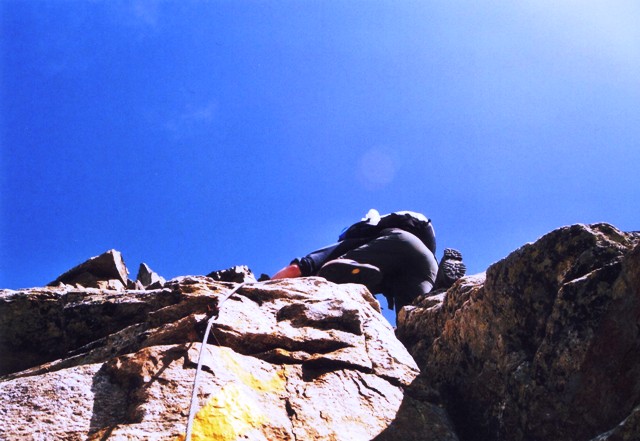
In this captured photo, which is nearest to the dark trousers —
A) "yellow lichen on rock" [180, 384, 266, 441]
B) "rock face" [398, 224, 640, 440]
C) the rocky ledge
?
the rocky ledge

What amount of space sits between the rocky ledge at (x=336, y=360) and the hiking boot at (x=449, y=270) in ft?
6.84

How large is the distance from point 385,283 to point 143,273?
9.00m

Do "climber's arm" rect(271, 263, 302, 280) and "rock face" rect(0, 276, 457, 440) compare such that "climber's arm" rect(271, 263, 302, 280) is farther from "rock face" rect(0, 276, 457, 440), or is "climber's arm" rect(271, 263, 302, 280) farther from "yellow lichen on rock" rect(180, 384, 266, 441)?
"yellow lichen on rock" rect(180, 384, 266, 441)

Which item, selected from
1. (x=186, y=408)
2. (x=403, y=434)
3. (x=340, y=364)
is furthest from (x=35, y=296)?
(x=403, y=434)

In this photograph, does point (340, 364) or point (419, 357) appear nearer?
point (340, 364)

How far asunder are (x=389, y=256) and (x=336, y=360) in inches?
240

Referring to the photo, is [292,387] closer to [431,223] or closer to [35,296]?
[35,296]

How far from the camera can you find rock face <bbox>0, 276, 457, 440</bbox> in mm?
4043

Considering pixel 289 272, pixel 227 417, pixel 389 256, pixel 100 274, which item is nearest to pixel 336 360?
pixel 227 417

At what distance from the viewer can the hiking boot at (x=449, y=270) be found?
8.63 metres

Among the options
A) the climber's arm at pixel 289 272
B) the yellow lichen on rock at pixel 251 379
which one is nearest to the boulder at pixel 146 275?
the climber's arm at pixel 289 272

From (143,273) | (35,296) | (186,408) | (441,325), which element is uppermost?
(143,273)

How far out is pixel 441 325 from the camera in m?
6.51

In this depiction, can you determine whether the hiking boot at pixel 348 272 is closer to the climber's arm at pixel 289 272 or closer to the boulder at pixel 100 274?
the climber's arm at pixel 289 272
